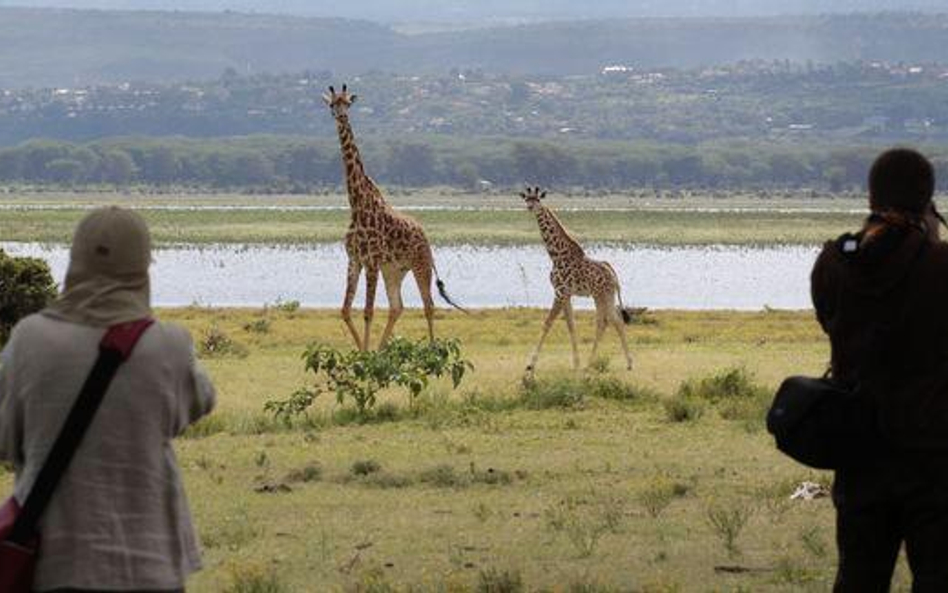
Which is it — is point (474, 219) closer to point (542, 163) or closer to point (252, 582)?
point (542, 163)

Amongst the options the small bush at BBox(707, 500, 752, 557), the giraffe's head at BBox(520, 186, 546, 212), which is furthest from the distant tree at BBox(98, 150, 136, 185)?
the small bush at BBox(707, 500, 752, 557)

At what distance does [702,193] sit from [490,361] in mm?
107671

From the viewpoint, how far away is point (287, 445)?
17.5m

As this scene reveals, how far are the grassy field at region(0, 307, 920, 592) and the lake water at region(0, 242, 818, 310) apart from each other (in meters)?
22.1

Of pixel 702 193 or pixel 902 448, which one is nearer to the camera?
pixel 902 448

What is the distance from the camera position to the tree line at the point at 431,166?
13750 cm

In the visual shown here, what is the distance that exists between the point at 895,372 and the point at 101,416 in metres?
2.73

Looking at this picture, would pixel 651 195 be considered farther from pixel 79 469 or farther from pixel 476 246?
pixel 79 469

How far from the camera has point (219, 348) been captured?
26.0 m

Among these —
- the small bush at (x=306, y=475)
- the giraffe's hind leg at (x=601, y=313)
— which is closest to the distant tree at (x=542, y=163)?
the giraffe's hind leg at (x=601, y=313)

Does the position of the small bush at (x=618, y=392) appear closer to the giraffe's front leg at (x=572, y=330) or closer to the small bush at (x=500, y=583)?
the giraffe's front leg at (x=572, y=330)

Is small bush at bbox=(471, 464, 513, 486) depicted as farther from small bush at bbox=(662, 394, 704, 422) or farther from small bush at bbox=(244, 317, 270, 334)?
small bush at bbox=(244, 317, 270, 334)

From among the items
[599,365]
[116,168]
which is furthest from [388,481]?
[116,168]

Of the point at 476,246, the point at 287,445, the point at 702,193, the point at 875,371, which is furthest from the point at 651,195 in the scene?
the point at 875,371
